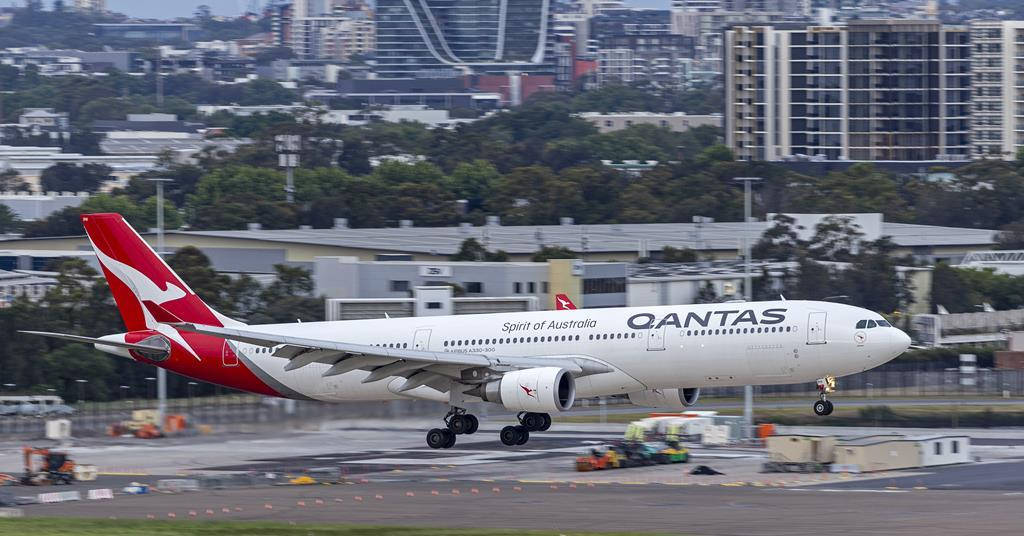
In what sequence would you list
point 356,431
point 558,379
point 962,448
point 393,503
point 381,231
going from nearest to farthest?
1. point 393,503
2. point 558,379
3. point 962,448
4. point 356,431
5. point 381,231

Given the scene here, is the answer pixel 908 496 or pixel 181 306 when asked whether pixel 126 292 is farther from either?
pixel 908 496

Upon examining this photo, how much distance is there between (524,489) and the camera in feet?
182

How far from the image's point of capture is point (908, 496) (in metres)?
51.6

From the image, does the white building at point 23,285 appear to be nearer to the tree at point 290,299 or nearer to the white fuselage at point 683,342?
the tree at point 290,299

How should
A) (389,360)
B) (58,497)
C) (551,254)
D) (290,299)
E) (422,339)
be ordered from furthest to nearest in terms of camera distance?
(551,254), (290,299), (422,339), (389,360), (58,497)

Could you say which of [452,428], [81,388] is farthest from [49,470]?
[81,388]

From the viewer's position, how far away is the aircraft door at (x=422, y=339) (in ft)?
210

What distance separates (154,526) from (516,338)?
19747 millimetres

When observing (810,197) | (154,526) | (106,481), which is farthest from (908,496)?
(810,197)

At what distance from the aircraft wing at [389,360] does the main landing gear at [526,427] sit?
7.31ft

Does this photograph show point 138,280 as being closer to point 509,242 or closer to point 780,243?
point 509,242

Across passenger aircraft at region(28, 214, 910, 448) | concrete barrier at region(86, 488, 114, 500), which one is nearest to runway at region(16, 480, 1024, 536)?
concrete barrier at region(86, 488, 114, 500)

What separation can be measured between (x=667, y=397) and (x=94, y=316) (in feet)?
195

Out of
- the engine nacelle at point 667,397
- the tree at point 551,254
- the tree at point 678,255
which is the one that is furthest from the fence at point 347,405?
the tree at point 678,255
